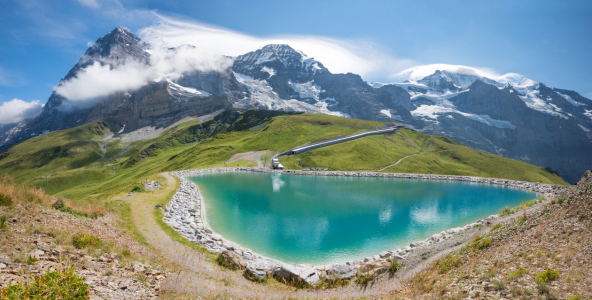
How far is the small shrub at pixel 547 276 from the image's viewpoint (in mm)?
9719

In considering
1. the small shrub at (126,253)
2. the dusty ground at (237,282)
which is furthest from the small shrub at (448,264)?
the small shrub at (126,253)

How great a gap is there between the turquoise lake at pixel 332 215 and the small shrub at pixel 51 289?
1815 centimetres

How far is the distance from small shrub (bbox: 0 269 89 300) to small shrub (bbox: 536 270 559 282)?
1678 centimetres

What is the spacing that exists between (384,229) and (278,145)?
115741mm

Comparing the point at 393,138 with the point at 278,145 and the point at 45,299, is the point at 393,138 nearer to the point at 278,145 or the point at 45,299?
the point at 278,145

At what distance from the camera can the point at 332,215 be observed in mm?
40000

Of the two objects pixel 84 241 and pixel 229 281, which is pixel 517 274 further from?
pixel 84 241

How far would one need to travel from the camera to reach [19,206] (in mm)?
13625

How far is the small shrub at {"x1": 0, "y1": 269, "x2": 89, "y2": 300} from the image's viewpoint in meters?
7.56

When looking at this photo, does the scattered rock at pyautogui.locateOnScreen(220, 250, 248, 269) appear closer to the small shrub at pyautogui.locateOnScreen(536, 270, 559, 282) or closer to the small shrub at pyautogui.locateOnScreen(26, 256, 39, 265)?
the small shrub at pyautogui.locateOnScreen(26, 256, 39, 265)

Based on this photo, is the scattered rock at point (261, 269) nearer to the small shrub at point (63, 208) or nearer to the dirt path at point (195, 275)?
the dirt path at point (195, 275)

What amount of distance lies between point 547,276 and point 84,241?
2097 centimetres

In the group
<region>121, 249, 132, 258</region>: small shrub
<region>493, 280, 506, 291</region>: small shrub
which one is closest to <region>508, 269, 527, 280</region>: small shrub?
<region>493, 280, 506, 291</region>: small shrub

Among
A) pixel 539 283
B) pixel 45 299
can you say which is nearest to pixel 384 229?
pixel 539 283
